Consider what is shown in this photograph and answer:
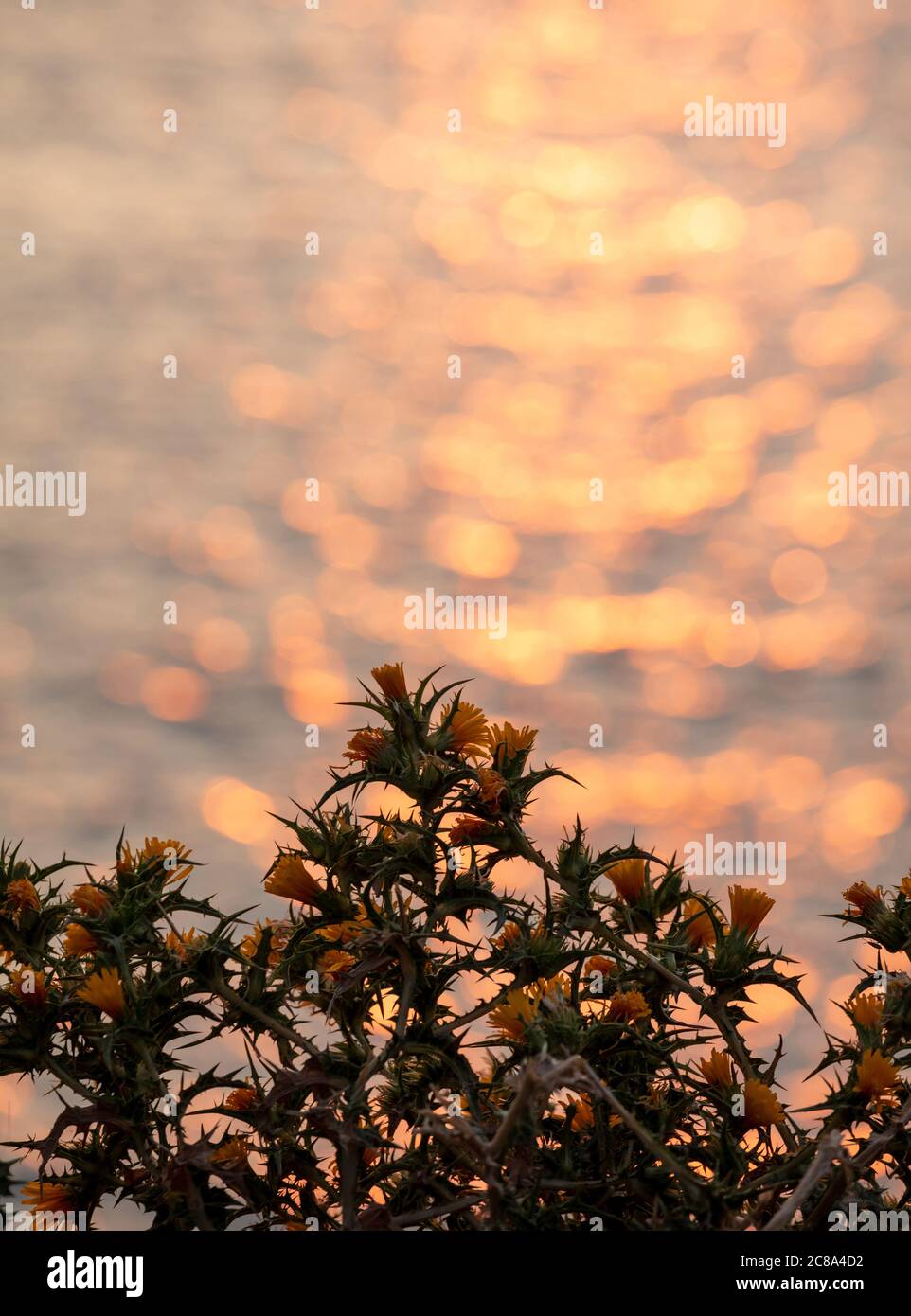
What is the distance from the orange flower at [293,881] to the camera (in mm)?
1757

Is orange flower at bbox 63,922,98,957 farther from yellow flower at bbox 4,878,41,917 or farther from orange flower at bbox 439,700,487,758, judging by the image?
orange flower at bbox 439,700,487,758

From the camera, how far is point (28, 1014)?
164 centimetres

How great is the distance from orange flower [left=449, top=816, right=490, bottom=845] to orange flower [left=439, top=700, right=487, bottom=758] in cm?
11

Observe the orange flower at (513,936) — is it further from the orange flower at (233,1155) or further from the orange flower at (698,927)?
the orange flower at (233,1155)

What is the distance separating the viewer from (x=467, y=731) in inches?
69.8

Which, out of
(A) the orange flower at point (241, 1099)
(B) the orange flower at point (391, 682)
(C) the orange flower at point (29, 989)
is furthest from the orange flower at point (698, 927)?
(C) the orange flower at point (29, 989)

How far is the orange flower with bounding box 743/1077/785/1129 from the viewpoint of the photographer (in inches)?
62.1

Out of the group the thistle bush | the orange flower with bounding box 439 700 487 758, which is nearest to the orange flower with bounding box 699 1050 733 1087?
the thistle bush

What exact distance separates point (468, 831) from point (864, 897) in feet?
2.36

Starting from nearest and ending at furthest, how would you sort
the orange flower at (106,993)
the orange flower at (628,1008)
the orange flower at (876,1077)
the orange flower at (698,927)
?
1. the orange flower at (876,1077)
2. the orange flower at (106,993)
3. the orange flower at (628,1008)
4. the orange flower at (698,927)

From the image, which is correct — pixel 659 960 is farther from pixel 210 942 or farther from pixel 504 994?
pixel 210 942

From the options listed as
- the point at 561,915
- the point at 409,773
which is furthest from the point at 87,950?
the point at 561,915

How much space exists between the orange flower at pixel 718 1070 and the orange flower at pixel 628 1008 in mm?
117

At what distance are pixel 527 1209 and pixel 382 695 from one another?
778mm
